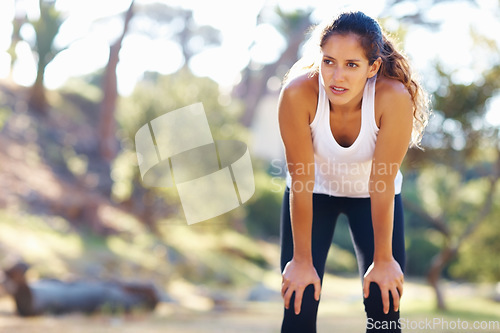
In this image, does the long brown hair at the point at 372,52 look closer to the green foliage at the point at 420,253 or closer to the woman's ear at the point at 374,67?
the woman's ear at the point at 374,67

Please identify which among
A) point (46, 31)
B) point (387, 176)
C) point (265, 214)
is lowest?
point (387, 176)

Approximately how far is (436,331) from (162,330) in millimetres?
3195

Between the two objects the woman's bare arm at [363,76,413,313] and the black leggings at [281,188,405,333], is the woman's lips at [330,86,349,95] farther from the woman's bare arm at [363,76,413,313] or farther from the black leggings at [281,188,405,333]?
the black leggings at [281,188,405,333]

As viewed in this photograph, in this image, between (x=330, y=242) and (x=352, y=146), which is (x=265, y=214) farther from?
(x=352, y=146)

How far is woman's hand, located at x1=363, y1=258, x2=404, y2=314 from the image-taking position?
2.33 m

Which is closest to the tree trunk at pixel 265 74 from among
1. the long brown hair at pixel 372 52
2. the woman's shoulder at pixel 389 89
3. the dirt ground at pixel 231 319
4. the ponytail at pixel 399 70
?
the dirt ground at pixel 231 319

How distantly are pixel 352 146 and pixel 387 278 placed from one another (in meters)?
0.56

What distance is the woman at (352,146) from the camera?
229cm

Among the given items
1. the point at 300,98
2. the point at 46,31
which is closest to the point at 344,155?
the point at 300,98

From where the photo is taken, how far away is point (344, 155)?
2.47 meters

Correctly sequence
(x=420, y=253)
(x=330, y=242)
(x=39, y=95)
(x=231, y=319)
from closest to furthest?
(x=330, y=242), (x=231, y=319), (x=420, y=253), (x=39, y=95)

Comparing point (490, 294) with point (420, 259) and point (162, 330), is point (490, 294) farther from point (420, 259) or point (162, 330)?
point (162, 330)

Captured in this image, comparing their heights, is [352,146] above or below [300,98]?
below

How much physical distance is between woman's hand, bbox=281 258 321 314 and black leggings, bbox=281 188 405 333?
1.1 inches
